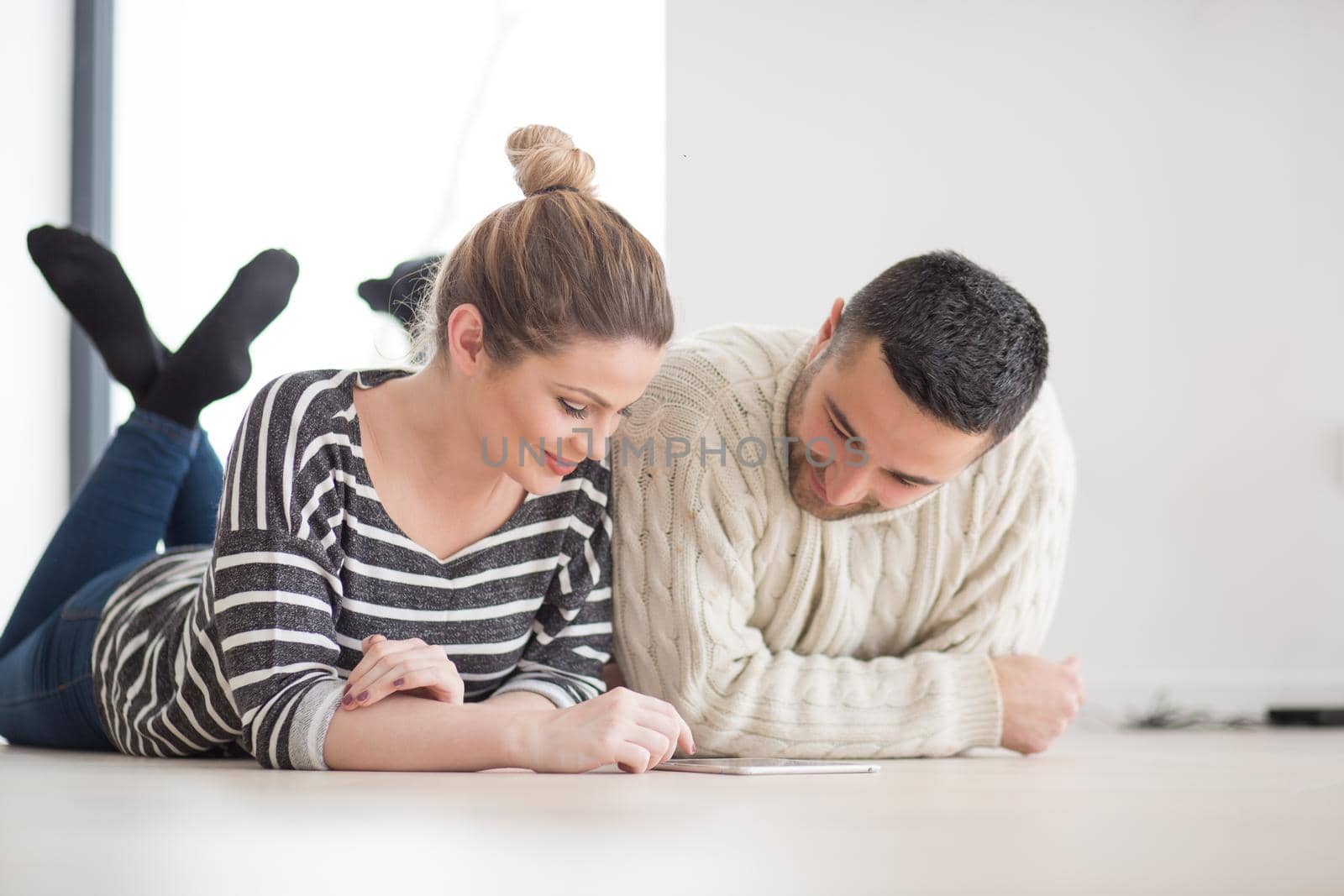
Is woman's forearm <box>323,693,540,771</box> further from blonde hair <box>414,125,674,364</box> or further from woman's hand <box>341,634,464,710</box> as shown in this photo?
blonde hair <box>414,125,674,364</box>

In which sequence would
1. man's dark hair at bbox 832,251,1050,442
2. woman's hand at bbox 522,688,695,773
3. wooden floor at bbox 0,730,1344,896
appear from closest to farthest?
wooden floor at bbox 0,730,1344,896 < woman's hand at bbox 522,688,695,773 < man's dark hair at bbox 832,251,1050,442

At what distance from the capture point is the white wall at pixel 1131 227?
258 centimetres

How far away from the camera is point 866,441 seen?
1309mm

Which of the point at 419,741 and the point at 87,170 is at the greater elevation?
the point at 87,170

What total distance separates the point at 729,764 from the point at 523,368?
42 cm

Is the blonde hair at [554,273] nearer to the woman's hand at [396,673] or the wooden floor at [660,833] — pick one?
the woman's hand at [396,673]

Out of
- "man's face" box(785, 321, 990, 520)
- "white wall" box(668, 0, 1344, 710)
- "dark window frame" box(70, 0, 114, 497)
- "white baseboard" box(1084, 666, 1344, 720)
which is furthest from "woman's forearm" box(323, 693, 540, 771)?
"dark window frame" box(70, 0, 114, 497)

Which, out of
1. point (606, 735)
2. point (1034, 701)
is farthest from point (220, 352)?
point (1034, 701)

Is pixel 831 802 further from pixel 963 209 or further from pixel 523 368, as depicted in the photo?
pixel 963 209

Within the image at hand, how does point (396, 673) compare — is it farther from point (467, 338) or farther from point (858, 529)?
point (858, 529)

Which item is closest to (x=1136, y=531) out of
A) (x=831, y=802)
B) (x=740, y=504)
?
(x=740, y=504)

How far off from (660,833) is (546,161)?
76 centimetres

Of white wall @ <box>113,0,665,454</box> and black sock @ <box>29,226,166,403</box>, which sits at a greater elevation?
white wall @ <box>113,0,665,454</box>

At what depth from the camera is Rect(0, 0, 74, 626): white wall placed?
8.63ft
